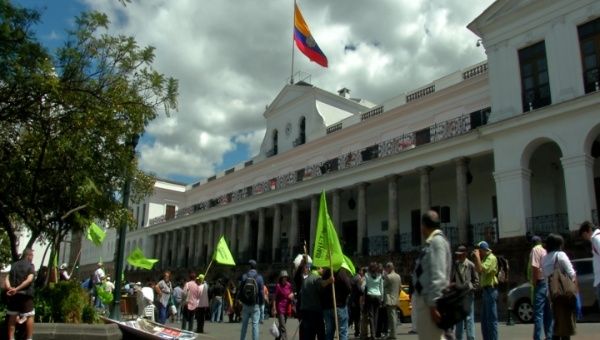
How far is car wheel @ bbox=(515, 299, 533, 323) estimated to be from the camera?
48.1ft

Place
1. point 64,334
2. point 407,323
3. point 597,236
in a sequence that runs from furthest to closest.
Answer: point 407,323
point 64,334
point 597,236

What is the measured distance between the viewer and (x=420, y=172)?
24688 millimetres

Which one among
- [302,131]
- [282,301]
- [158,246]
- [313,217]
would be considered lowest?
[282,301]

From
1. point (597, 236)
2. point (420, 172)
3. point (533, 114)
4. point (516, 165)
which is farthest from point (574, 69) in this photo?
point (597, 236)

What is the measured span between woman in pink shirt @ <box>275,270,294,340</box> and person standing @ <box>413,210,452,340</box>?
6.21 meters

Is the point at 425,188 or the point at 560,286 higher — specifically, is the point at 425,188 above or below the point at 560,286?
above

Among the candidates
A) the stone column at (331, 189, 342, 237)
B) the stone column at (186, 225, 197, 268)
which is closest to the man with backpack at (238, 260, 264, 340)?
the stone column at (331, 189, 342, 237)

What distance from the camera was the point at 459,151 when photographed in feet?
75.4

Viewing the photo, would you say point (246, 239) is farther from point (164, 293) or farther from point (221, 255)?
point (221, 255)

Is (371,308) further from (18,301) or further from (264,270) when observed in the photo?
(264,270)

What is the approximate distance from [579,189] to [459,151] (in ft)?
18.3

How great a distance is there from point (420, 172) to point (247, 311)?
50.3ft

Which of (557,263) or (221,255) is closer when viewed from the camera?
(557,263)

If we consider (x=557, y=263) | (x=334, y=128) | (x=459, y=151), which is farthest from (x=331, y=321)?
(x=334, y=128)
